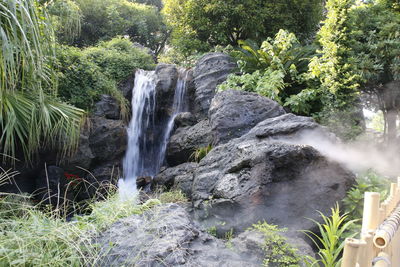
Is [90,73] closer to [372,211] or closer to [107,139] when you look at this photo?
[107,139]

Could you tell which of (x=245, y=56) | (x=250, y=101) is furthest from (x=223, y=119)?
(x=245, y=56)

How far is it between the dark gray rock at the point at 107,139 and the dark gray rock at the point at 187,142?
126 cm

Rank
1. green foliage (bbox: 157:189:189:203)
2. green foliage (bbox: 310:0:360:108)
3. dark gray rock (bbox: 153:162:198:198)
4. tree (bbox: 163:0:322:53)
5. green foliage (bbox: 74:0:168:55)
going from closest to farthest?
green foliage (bbox: 157:189:189:203)
dark gray rock (bbox: 153:162:198:198)
green foliage (bbox: 310:0:360:108)
tree (bbox: 163:0:322:53)
green foliage (bbox: 74:0:168:55)

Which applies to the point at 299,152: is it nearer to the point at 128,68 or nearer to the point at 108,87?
the point at 108,87

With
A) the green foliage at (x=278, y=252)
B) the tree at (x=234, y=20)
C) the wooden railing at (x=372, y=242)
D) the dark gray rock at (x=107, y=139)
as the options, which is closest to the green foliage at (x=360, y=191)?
the green foliage at (x=278, y=252)

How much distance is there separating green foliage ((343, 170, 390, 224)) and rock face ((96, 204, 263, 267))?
172cm

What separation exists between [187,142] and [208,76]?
7.75 feet

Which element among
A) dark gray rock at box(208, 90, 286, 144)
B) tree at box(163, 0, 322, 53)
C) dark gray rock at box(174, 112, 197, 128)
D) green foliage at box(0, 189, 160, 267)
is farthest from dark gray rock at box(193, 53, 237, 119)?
green foliage at box(0, 189, 160, 267)

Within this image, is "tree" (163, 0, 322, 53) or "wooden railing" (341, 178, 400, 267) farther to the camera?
"tree" (163, 0, 322, 53)

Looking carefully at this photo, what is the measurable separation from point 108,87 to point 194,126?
2719 mm

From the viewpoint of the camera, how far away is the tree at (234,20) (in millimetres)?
11336

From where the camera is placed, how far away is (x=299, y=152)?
163 inches

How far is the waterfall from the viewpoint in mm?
8883

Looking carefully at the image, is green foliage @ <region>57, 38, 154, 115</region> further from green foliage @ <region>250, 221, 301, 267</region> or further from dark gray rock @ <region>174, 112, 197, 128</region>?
green foliage @ <region>250, 221, 301, 267</region>
